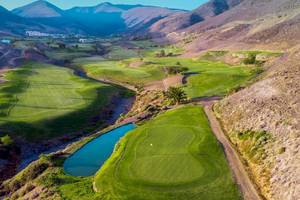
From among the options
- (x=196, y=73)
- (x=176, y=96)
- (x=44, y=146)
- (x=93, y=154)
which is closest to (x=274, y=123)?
(x=93, y=154)

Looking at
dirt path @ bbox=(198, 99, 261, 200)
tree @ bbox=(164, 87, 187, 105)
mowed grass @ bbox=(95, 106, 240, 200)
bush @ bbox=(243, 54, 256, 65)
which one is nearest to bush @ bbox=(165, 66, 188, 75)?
bush @ bbox=(243, 54, 256, 65)

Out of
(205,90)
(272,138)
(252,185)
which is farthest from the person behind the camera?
(205,90)

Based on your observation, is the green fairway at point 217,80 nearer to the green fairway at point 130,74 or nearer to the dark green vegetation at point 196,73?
the dark green vegetation at point 196,73

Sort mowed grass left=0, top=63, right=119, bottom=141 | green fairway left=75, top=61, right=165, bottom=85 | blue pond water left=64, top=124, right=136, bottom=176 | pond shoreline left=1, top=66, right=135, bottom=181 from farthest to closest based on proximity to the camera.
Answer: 1. green fairway left=75, top=61, right=165, bottom=85
2. mowed grass left=0, top=63, right=119, bottom=141
3. pond shoreline left=1, top=66, right=135, bottom=181
4. blue pond water left=64, top=124, right=136, bottom=176

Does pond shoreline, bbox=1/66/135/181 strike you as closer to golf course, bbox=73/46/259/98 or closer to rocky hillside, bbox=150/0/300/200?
golf course, bbox=73/46/259/98

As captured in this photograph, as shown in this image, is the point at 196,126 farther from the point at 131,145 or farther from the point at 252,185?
the point at 252,185

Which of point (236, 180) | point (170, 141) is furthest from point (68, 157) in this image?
point (236, 180)
